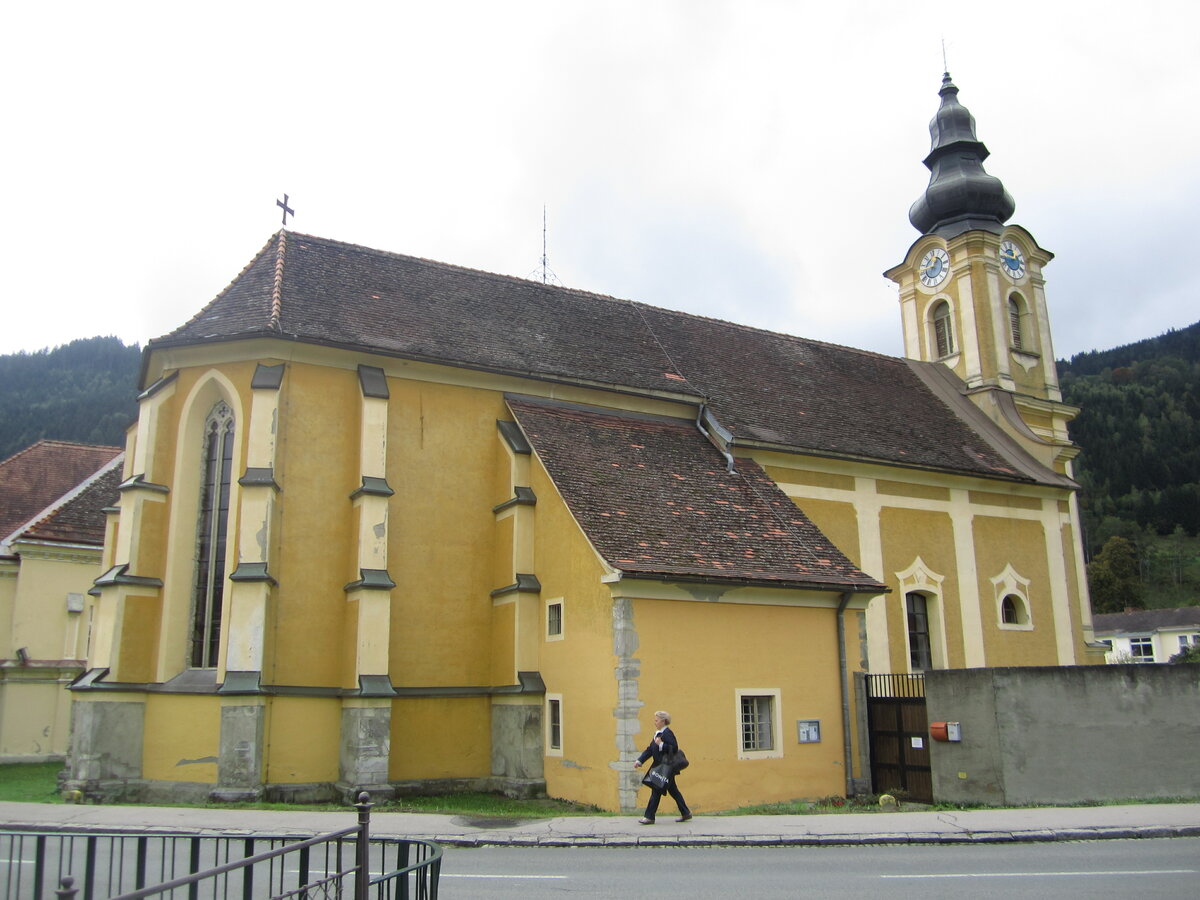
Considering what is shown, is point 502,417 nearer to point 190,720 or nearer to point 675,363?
point 675,363

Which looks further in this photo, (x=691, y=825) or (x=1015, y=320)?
(x=1015, y=320)

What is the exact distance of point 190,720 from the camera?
1673 cm

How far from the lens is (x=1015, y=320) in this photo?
110ft

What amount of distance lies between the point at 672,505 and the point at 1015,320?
20.2 m

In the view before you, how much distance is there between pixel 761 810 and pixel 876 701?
12.4 ft

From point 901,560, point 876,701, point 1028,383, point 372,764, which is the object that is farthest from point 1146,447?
point 372,764

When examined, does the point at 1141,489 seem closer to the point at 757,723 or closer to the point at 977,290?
the point at 977,290

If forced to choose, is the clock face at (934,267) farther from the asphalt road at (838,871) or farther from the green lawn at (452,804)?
the asphalt road at (838,871)

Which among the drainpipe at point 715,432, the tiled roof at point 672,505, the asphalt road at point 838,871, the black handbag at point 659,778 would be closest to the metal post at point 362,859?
the asphalt road at point 838,871

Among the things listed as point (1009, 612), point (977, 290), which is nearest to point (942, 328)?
point (977, 290)

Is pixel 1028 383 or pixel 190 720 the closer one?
pixel 190 720

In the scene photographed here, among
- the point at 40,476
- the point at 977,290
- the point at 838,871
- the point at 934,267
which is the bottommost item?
the point at 838,871

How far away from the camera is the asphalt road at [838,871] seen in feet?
29.7

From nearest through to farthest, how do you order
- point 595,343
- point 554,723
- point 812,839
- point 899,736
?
point 812,839 → point 899,736 → point 554,723 → point 595,343
